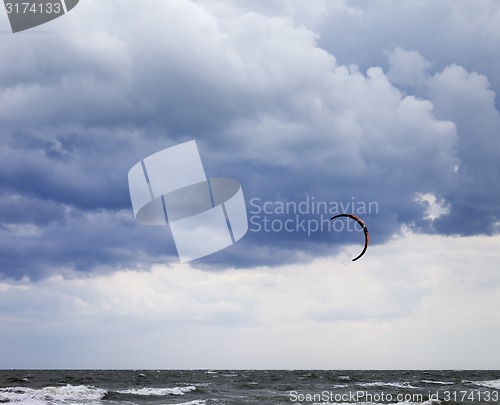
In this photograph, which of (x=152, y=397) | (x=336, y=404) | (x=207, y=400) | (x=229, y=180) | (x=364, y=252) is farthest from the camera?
(x=152, y=397)

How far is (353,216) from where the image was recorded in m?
27.4

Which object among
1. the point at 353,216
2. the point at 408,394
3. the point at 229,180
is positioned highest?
the point at 229,180

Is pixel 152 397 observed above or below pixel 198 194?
below

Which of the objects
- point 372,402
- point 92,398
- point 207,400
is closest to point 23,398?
point 92,398

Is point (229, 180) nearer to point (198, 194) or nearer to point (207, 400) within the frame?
point (198, 194)

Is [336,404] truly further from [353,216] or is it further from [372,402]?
[353,216]

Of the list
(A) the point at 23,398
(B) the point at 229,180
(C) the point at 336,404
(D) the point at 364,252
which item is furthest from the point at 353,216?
(A) the point at 23,398

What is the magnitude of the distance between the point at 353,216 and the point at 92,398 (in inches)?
1081

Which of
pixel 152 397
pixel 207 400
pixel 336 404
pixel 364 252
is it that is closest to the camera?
pixel 364 252

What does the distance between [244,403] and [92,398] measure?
494 inches

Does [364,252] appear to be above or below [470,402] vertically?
above

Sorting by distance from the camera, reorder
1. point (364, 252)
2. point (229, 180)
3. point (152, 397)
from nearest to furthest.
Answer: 1. point (364, 252)
2. point (229, 180)
3. point (152, 397)

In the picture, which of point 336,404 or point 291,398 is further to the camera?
point 291,398

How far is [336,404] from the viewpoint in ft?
125
